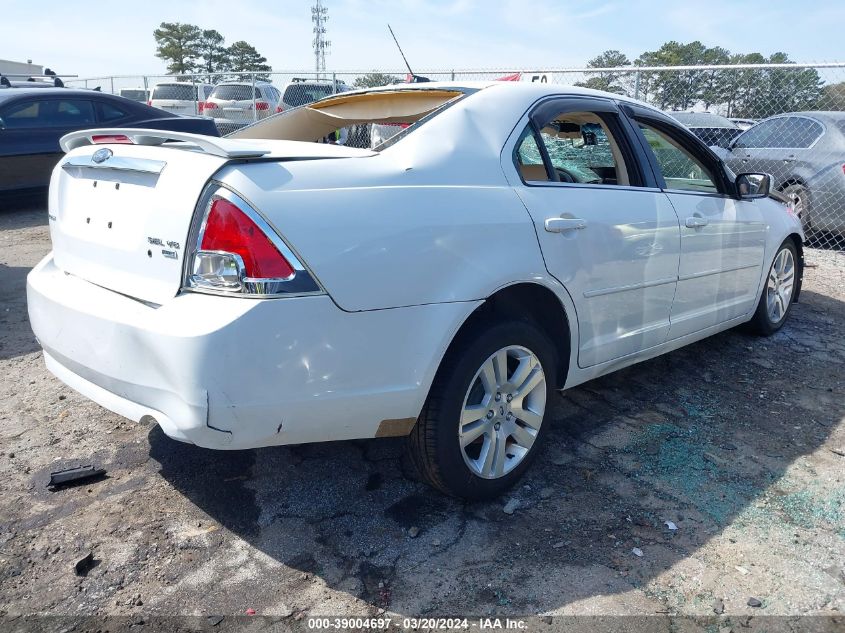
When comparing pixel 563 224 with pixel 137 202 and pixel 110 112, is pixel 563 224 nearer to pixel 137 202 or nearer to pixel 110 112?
pixel 137 202

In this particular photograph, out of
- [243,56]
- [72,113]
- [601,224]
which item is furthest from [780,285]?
[243,56]

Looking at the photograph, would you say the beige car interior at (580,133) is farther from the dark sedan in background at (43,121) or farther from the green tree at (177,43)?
the green tree at (177,43)

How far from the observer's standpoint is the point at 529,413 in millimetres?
2996

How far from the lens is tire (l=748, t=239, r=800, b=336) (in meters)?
4.93

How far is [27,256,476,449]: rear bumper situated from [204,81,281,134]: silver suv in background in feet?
46.6

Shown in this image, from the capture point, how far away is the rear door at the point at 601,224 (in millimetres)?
2982

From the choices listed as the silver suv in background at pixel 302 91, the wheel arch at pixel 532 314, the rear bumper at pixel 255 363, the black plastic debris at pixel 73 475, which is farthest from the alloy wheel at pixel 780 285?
the silver suv in background at pixel 302 91

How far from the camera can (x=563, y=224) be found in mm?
2963

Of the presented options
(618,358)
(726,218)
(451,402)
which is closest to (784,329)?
(726,218)

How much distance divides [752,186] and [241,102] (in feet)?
46.5

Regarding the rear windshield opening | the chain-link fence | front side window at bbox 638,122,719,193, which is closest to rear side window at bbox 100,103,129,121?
the chain-link fence

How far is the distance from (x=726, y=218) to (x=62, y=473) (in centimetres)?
374

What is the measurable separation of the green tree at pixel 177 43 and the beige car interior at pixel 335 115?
81.4 metres

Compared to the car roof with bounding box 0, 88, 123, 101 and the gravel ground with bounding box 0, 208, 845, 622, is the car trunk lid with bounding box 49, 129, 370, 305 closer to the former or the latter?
the gravel ground with bounding box 0, 208, 845, 622
